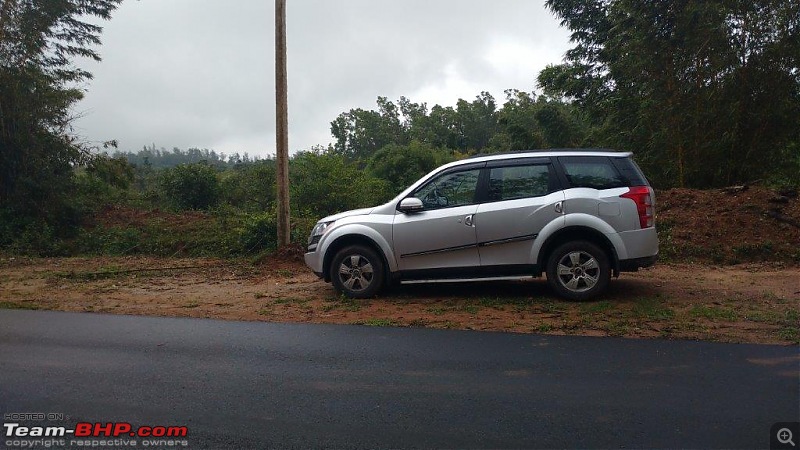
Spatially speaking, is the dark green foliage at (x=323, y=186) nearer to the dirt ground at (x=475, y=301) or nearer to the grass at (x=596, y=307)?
the dirt ground at (x=475, y=301)

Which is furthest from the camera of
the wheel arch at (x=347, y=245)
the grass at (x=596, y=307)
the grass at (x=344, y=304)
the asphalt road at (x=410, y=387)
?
Answer: the wheel arch at (x=347, y=245)

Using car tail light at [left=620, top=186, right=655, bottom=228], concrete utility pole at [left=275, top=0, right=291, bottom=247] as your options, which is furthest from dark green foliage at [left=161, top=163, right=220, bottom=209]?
car tail light at [left=620, top=186, right=655, bottom=228]

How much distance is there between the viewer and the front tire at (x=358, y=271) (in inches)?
340

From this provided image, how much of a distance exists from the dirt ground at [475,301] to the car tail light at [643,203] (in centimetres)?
104

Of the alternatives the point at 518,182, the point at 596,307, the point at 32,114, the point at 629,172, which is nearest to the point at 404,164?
the point at 32,114

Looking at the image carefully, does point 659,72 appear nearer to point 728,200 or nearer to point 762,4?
point 762,4

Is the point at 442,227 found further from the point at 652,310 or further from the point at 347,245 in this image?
the point at 652,310

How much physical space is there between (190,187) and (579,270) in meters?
20.0

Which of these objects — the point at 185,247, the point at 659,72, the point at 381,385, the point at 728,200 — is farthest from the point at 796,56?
the point at 185,247

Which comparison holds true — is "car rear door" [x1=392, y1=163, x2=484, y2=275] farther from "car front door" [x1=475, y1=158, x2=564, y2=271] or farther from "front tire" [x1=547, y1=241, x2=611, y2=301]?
"front tire" [x1=547, y1=241, x2=611, y2=301]

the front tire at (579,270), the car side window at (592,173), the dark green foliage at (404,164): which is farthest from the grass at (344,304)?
the dark green foliage at (404,164)

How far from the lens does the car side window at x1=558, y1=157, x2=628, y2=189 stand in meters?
7.96

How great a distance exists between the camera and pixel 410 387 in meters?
5.10

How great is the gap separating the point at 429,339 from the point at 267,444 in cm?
284
